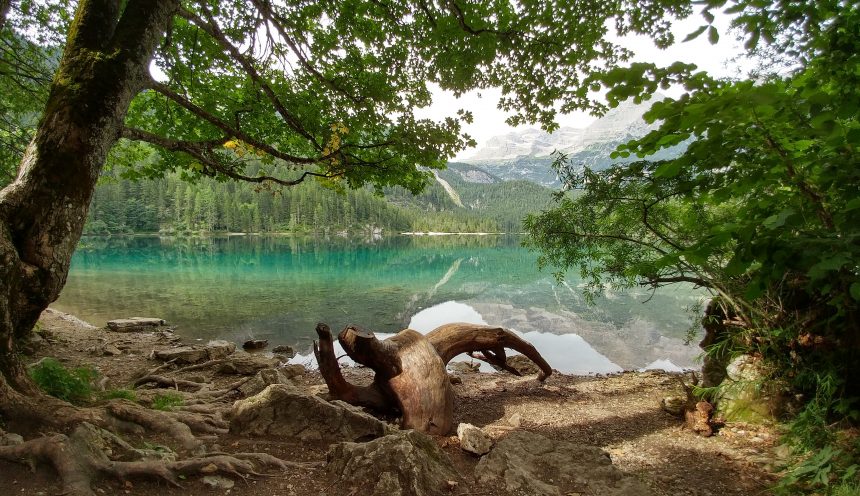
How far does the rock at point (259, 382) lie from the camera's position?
7.47 metres

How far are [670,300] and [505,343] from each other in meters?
24.2

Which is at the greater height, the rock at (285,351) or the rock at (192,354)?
the rock at (192,354)

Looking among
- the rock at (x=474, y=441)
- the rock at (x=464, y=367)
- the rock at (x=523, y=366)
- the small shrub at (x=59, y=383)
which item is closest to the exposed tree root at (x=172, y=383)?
the small shrub at (x=59, y=383)

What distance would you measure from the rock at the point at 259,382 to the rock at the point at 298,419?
2.40 meters

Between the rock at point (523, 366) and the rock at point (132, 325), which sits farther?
the rock at point (132, 325)

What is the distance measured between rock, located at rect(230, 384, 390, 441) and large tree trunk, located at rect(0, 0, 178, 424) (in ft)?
7.07

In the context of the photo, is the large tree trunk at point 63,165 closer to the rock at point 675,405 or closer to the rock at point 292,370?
the rock at point 292,370

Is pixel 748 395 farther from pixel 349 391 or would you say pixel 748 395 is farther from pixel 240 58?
pixel 240 58

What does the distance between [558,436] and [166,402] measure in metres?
6.33

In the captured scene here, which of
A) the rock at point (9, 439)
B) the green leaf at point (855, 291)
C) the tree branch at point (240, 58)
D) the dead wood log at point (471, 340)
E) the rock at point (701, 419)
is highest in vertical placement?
the tree branch at point (240, 58)

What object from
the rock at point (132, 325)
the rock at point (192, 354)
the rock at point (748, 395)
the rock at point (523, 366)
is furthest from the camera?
the rock at point (132, 325)

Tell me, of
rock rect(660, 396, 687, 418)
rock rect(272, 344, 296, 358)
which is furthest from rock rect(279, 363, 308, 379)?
rock rect(660, 396, 687, 418)

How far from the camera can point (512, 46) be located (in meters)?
6.73

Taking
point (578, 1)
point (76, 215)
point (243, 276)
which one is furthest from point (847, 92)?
point (243, 276)
